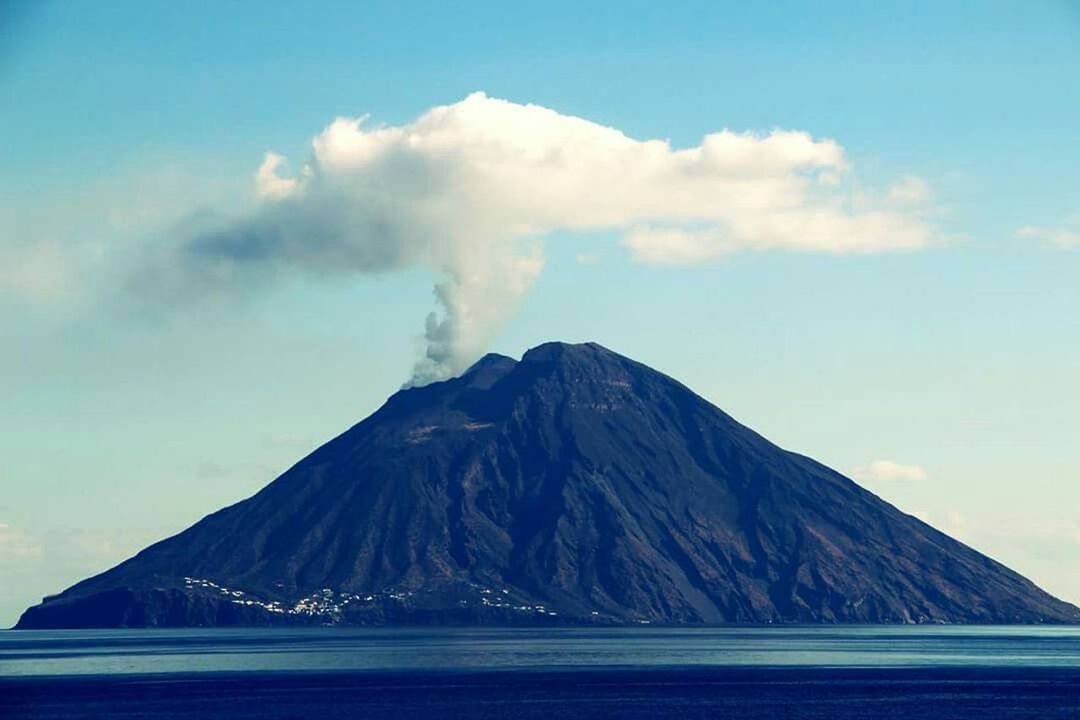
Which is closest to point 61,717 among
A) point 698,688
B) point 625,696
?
point 625,696

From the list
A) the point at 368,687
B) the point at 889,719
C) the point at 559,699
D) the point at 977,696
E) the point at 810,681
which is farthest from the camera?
the point at 810,681

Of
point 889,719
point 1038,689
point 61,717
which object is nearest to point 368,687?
point 61,717

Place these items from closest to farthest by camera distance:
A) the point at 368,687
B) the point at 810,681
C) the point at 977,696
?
the point at 977,696, the point at 368,687, the point at 810,681

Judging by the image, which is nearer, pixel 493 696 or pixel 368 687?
pixel 493 696

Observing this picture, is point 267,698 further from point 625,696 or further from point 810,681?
point 810,681

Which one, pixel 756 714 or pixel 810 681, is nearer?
pixel 756 714

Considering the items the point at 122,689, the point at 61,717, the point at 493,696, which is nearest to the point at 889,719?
the point at 493,696

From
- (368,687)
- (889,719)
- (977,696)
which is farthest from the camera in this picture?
(368,687)

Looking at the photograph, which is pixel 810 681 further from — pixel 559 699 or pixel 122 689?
pixel 122 689

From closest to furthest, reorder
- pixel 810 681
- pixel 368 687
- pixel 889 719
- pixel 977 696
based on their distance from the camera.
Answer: pixel 889 719 → pixel 977 696 → pixel 368 687 → pixel 810 681
